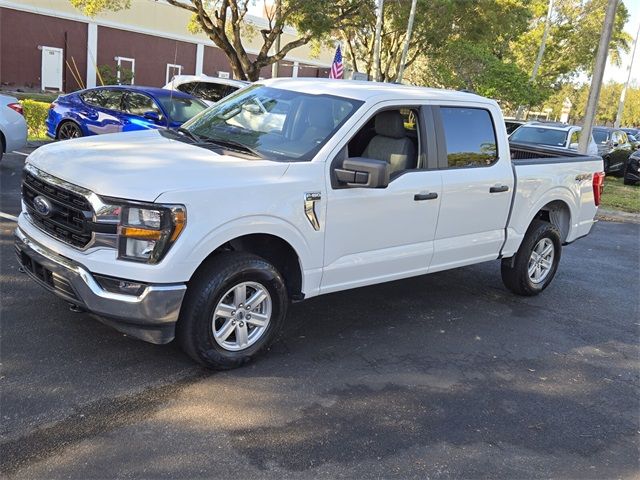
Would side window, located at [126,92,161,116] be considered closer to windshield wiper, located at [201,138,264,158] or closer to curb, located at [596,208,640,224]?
windshield wiper, located at [201,138,264,158]

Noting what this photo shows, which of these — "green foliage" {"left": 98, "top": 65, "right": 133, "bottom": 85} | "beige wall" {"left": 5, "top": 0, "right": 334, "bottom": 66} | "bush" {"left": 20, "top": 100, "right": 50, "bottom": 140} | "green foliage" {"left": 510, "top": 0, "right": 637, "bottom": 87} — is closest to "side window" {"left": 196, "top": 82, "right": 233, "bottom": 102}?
"bush" {"left": 20, "top": 100, "right": 50, "bottom": 140}

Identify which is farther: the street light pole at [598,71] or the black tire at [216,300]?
the street light pole at [598,71]

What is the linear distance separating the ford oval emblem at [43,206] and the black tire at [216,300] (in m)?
1.08

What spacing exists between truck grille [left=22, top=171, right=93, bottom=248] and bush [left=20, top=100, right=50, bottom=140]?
1143 centimetres

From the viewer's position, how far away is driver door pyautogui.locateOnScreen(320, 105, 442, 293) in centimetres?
453

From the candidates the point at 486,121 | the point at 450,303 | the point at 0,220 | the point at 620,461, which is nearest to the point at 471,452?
the point at 620,461

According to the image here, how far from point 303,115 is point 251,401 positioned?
226cm

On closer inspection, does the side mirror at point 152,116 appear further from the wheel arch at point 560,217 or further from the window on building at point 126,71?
the window on building at point 126,71

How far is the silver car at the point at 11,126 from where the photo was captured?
9.48 metres

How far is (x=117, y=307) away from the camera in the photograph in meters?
3.74

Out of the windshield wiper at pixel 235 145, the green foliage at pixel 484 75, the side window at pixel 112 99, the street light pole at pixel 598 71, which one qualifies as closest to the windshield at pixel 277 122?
the windshield wiper at pixel 235 145

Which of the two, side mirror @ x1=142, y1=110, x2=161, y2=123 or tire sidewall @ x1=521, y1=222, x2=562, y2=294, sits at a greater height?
side mirror @ x1=142, y1=110, x2=161, y2=123

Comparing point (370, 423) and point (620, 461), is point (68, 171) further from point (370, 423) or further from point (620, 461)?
point (620, 461)

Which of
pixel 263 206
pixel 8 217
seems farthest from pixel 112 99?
pixel 263 206
